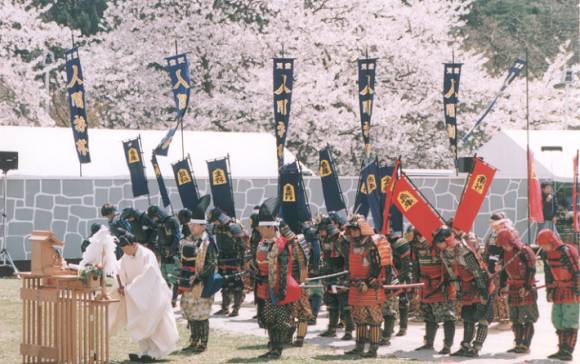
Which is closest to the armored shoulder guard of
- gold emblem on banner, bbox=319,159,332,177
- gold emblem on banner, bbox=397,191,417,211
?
gold emblem on banner, bbox=397,191,417,211

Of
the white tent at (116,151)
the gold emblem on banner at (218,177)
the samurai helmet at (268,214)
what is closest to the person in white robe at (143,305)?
the samurai helmet at (268,214)

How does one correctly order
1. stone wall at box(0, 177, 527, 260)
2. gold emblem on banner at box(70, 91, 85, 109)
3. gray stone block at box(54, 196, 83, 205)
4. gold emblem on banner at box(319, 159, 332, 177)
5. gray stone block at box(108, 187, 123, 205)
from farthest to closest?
gray stone block at box(108, 187, 123, 205) → gray stone block at box(54, 196, 83, 205) → stone wall at box(0, 177, 527, 260) → gold emblem on banner at box(70, 91, 85, 109) → gold emblem on banner at box(319, 159, 332, 177)

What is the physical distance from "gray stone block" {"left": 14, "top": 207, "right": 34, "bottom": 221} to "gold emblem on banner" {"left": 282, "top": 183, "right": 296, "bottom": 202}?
32.5 ft

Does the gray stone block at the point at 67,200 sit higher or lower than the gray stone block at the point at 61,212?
higher

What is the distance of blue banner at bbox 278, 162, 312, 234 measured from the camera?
16125mm

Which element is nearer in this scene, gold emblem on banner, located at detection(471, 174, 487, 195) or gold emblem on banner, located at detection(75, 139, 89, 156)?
gold emblem on banner, located at detection(471, 174, 487, 195)

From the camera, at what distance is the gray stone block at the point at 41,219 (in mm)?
24438

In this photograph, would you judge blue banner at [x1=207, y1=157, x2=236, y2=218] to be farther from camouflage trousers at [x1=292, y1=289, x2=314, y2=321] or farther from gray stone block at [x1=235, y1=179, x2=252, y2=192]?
gray stone block at [x1=235, y1=179, x2=252, y2=192]

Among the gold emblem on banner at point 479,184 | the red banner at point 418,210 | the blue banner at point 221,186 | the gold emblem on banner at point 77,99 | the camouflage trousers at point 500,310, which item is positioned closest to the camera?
the red banner at point 418,210

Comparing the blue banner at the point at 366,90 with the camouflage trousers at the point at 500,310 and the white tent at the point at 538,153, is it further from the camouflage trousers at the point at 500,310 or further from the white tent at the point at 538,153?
the camouflage trousers at the point at 500,310

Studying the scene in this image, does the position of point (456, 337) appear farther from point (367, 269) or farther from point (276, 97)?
point (276, 97)

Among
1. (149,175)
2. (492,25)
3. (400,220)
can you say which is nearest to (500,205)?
(149,175)

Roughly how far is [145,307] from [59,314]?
3.25 feet

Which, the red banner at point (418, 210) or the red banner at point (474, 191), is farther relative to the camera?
the red banner at point (474, 191)
